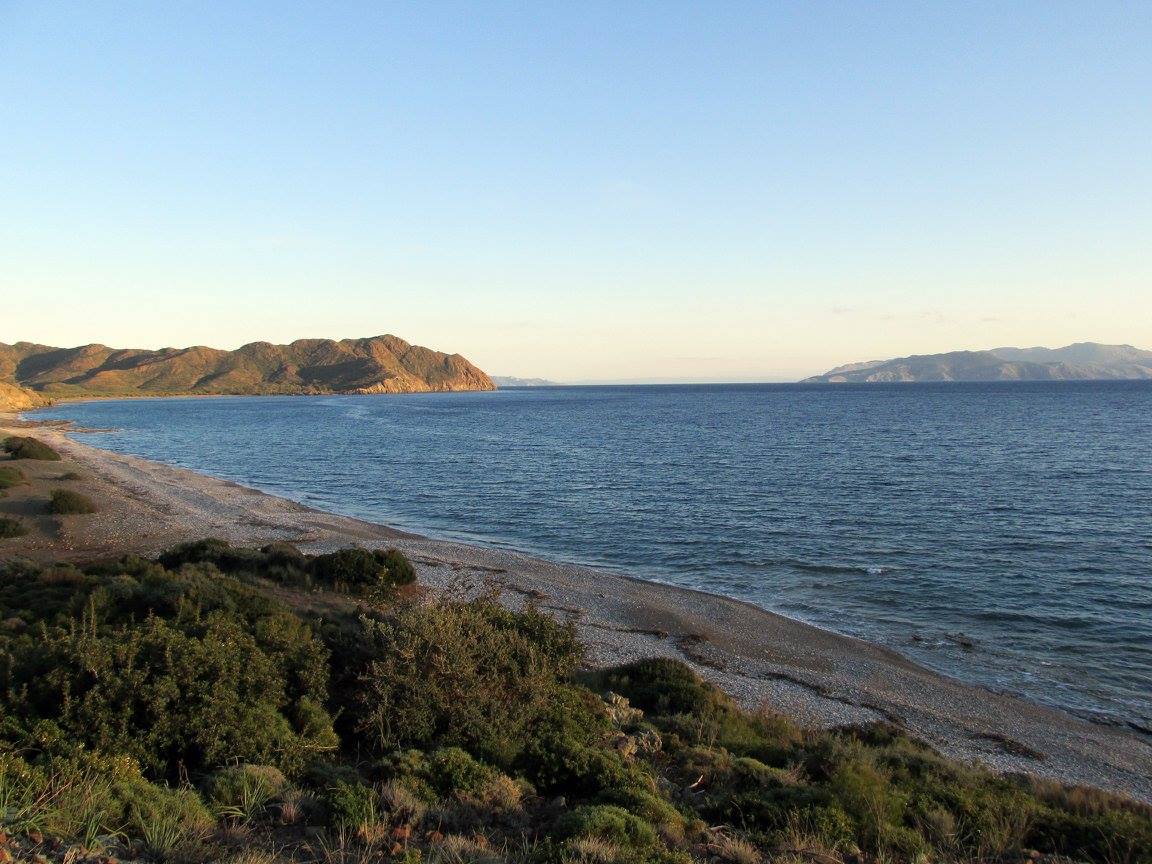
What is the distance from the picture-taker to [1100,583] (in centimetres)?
2425

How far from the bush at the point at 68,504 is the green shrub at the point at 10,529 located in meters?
3.30

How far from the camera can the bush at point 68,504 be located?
31406mm

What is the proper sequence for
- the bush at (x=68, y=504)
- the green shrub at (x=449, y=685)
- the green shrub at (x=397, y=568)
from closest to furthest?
the green shrub at (x=449, y=685), the green shrub at (x=397, y=568), the bush at (x=68, y=504)

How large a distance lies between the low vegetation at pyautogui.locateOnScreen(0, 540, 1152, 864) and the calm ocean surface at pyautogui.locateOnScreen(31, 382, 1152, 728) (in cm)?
896

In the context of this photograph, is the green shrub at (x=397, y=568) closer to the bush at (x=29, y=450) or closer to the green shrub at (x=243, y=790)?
the green shrub at (x=243, y=790)

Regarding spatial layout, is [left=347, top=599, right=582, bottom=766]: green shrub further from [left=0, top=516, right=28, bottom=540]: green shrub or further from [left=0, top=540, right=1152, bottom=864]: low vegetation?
[left=0, top=516, right=28, bottom=540]: green shrub

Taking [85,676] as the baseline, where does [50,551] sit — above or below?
below

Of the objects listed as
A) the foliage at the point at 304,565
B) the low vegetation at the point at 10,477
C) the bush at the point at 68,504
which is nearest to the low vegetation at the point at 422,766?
the foliage at the point at 304,565

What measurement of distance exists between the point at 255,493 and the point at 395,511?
1069 cm

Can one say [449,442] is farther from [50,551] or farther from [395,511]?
[50,551]

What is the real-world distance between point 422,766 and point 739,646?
41.6 feet

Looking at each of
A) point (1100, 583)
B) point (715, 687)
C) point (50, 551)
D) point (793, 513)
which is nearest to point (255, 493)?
point (50, 551)

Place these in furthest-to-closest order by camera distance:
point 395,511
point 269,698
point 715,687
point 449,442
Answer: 1. point 449,442
2. point 395,511
3. point 715,687
4. point 269,698

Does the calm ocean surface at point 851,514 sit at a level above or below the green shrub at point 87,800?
below
